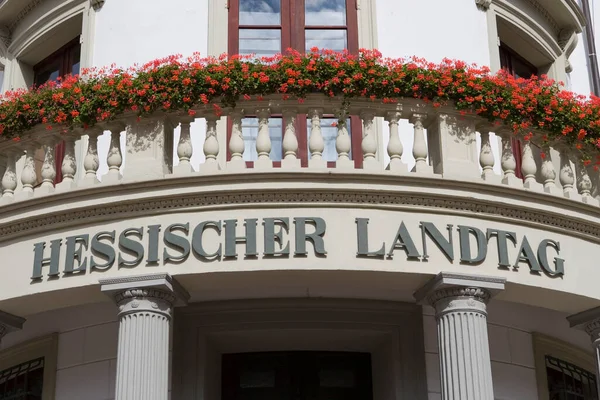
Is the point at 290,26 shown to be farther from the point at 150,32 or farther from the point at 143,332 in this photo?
the point at 143,332

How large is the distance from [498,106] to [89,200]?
457cm

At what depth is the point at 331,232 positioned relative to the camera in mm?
11602

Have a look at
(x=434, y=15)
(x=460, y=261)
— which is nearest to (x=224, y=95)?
(x=460, y=261)

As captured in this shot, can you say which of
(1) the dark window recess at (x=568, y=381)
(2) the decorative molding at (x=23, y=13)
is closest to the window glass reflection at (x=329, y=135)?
(1) the dark window recess at (x=568, y=381)

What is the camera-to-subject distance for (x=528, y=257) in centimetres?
1198

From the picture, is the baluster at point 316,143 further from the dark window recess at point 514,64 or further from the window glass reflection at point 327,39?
the dark window recess at point 514,64

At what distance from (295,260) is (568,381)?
17.0 feet

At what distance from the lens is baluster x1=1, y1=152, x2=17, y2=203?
41.3 feet

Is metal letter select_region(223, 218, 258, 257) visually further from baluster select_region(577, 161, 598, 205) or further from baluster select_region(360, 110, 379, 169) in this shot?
baluster select_region(577, 161, 598, 205)

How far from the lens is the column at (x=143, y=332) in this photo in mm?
11086

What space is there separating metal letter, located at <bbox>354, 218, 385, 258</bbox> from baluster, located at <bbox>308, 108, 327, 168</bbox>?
75 cm

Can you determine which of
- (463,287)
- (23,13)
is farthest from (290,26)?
(463,287)

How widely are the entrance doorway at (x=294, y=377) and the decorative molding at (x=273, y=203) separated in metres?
2.94

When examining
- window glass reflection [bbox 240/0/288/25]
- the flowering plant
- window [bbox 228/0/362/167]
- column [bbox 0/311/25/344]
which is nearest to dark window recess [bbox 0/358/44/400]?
column [bbox 0/311/25/344]
